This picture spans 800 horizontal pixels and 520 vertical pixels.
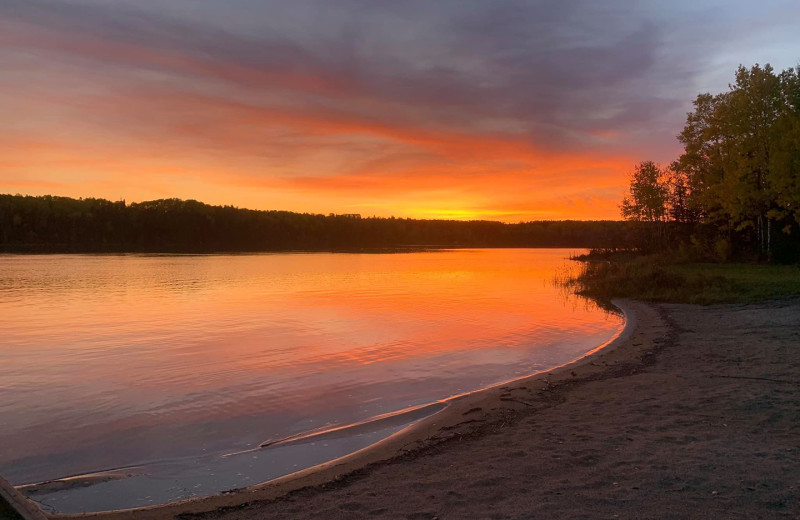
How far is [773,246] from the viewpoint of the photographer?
3609 centimetres

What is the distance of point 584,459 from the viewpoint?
664cm

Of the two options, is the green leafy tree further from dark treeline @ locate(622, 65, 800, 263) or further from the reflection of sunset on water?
the reflection of sunset on water

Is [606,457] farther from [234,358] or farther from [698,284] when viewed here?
[698,284]

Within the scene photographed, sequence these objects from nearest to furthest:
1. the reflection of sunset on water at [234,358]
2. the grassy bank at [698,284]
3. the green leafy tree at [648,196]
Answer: the reflection of sunset on water at [234,358] < the grassy bank at [698,284] < the green leafy tree at [648,196]

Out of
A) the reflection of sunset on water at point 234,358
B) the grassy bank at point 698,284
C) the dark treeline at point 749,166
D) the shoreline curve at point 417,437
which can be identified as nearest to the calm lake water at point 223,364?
the reflection of sunset on water at point 234,358

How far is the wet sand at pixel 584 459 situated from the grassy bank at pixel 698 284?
44.3 feet

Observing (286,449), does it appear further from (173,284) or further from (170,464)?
(173,284)

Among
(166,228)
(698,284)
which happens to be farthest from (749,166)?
(166,228)

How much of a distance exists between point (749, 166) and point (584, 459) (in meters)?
39.1

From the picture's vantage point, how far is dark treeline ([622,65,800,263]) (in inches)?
1353

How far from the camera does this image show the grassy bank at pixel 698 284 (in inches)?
915

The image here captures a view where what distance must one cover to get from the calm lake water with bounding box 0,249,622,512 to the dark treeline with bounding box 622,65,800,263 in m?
16.3

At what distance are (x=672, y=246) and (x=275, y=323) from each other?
4436 centimetres

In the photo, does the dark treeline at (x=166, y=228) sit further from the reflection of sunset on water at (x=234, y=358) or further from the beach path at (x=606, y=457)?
the beach path at (x=606, y=457)
